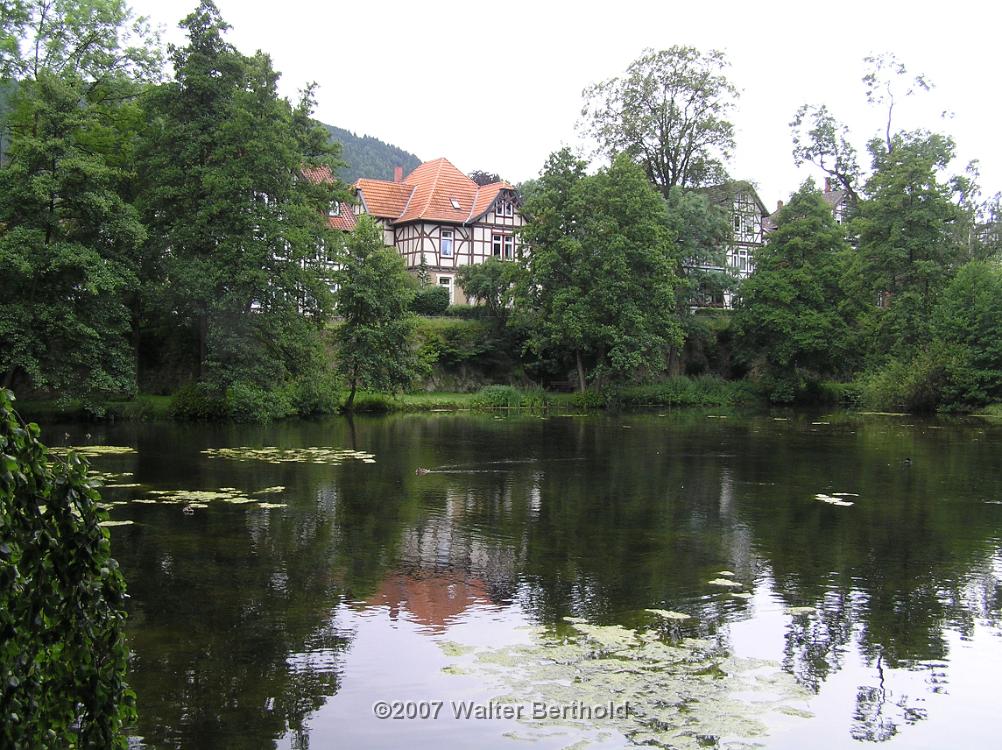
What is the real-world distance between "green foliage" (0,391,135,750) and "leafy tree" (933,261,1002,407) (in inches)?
1782

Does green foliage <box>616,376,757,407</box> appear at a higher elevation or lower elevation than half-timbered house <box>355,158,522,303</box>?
lower

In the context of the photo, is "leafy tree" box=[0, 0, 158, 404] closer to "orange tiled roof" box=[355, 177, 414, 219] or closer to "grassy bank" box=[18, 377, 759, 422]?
"grassy bank" box=[18, 377, 759, 422]

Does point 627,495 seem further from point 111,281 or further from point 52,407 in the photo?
point 52,407

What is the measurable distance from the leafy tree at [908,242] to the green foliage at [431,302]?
72.4ft

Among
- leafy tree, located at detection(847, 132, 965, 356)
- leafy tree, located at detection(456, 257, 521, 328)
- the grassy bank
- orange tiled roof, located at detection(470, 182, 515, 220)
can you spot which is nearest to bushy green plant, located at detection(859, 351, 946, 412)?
leafy tree, located at detection(847, 132, 965, 356)

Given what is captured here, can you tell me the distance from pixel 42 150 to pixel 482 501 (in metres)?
22.0

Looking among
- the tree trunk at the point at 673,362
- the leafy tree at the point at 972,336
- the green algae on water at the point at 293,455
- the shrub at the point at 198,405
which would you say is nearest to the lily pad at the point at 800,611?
the green algae on water at the point at 293,455

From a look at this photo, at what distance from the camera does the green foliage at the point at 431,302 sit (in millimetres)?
51344

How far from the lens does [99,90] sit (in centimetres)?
3578

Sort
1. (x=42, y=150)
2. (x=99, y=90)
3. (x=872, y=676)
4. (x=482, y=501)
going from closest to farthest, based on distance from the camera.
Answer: (x=872, y=676) → (x=482, y=501) → (x=42, y=150) → (x=99, y=90)

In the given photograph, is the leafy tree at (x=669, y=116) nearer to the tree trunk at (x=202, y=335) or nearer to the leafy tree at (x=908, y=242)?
the leafy tree at (x=908, y=242)

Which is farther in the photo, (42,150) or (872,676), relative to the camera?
(42,150)

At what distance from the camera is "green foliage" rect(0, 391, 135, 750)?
3135 mm

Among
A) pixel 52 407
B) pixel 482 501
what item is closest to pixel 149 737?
pixel 482 501
